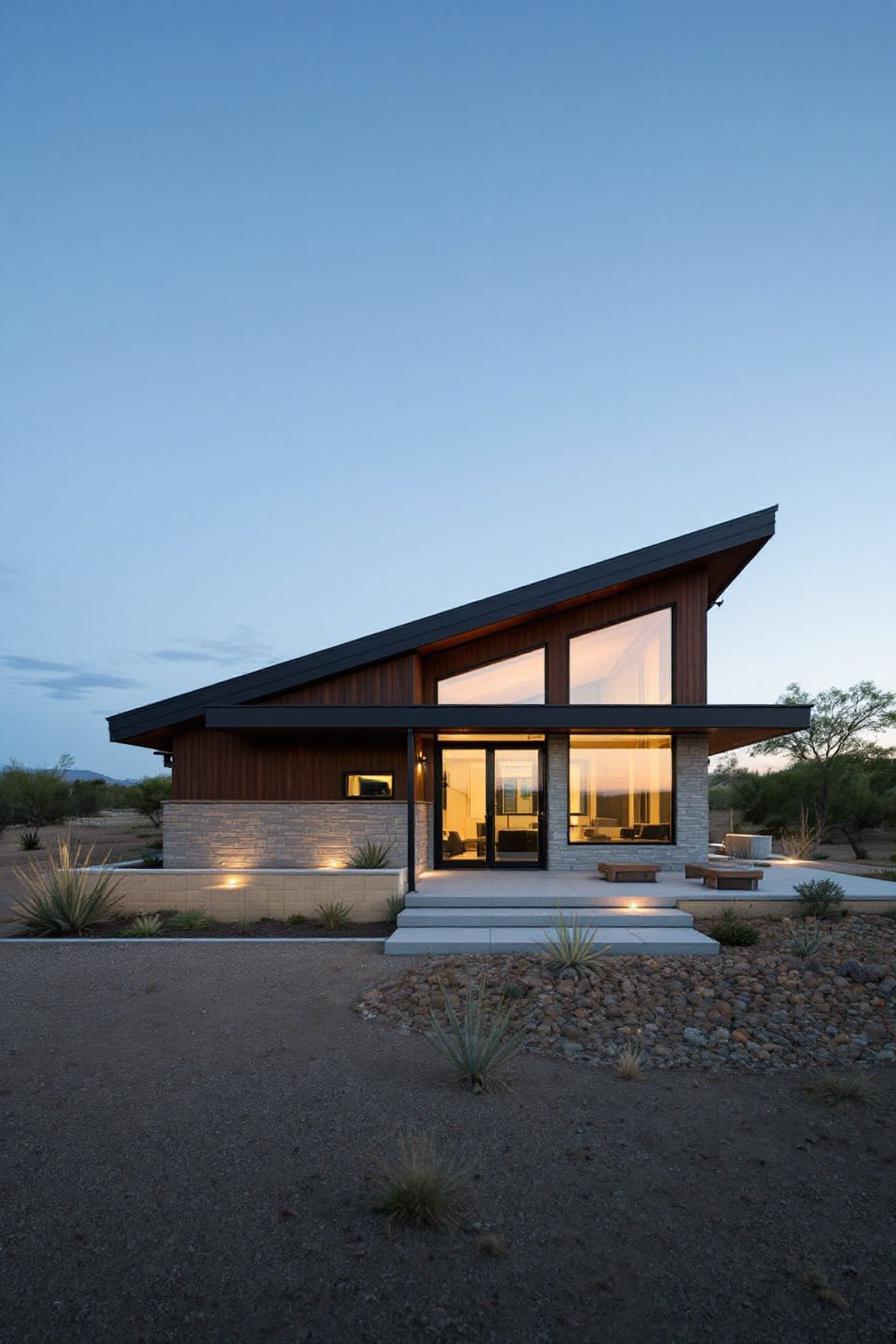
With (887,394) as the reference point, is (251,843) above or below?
below

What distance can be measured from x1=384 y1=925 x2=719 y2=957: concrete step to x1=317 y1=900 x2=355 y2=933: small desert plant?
1.36 m

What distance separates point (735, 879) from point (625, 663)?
4.49 meters

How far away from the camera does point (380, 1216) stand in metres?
3.15

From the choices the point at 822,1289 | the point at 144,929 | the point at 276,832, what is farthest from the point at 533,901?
the point at 822,1289

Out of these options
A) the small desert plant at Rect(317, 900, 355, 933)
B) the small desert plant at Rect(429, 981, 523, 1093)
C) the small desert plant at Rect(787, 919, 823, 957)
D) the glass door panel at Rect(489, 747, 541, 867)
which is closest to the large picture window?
the glass door panel at Rect(489, 747, 541, 867)

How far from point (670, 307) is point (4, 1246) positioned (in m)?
18.9

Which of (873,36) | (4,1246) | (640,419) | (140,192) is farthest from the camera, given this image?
(640,419)

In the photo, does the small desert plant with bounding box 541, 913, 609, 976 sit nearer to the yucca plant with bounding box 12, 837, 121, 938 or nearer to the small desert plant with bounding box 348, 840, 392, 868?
the small desert plant with bounding box 348, 840, 392, 868

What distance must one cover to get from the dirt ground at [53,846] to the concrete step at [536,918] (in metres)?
Result: 5.56

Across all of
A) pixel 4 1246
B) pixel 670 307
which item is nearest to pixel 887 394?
pixel 670 307

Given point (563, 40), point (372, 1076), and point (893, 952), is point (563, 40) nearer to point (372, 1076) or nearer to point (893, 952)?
point (893, 952)

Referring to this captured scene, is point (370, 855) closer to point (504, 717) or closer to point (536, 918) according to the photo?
point (504, 717)

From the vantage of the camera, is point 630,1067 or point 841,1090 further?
point 630,1067

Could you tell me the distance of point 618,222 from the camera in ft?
48.8
